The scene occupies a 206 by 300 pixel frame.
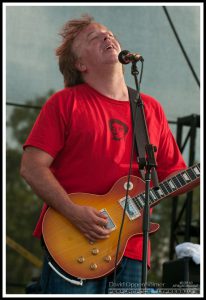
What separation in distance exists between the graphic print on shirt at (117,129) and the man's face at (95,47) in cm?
42

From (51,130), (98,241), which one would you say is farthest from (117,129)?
(98,241)

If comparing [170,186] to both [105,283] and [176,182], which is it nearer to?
[176,182]

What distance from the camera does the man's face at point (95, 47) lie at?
3.69 m

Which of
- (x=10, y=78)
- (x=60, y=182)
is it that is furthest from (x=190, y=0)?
(x=10, y=78)

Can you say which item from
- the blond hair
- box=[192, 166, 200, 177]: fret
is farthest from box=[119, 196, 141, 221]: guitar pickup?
the blond hair

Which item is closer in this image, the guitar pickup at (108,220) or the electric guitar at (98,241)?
the electric guitar at (98,241)

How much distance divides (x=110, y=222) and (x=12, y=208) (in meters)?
17.7

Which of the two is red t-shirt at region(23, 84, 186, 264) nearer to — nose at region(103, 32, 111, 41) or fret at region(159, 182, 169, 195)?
fret at region(159, 182, 169, 195)

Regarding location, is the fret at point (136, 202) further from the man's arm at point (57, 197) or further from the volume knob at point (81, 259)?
the volume knob at point (81, 259)

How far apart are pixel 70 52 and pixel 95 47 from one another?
22cm

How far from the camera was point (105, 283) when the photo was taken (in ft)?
10.5

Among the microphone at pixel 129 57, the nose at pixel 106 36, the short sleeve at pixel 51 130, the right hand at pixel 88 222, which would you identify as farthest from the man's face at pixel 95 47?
the right hand at pixel 88 222

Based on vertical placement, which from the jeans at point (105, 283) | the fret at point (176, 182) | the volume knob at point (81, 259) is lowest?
the jeans at point (105, 283)

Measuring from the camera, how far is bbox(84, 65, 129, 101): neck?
3627mm
